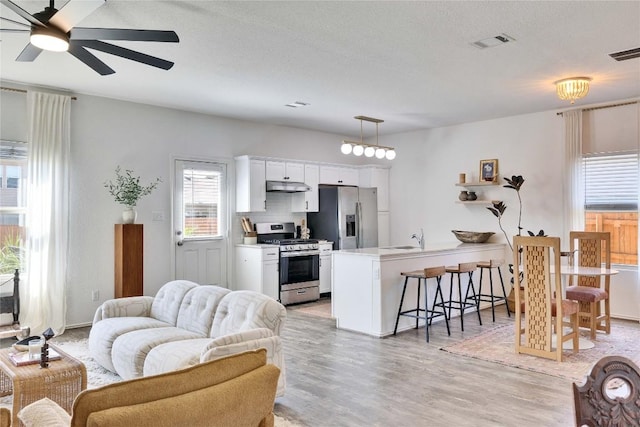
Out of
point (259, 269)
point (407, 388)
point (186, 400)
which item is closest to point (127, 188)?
point (259, 269)

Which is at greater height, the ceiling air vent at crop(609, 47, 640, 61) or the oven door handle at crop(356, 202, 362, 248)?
the ceiling air vent at crop(609, 47, 640, 61)

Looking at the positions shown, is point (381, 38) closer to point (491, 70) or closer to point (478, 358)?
point (491, 70)

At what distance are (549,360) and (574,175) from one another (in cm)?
305

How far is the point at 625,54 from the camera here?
4340mm

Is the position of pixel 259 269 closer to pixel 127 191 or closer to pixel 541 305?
pixel 127 191

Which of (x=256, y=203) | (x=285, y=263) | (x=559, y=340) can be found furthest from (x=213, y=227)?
(x=559, y=340)

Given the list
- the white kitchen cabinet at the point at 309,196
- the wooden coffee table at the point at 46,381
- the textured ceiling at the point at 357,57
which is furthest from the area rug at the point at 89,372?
the white kitchen cabinet at the point at 309,196

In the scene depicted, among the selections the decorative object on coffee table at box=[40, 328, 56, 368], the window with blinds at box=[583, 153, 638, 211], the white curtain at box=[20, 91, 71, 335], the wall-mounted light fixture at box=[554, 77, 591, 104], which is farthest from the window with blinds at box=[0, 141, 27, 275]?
the window with blinds at box=[583, 153, 638, 211]

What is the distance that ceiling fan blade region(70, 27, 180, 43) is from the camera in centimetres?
277

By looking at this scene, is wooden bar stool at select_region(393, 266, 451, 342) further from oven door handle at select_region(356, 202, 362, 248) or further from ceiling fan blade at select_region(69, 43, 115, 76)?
ceiling fan blade at select_region(69, 43, 115, 76)

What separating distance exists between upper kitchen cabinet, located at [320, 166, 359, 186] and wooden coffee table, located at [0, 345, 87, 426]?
215 inches

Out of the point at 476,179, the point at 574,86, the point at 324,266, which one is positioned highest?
the point at 574,86

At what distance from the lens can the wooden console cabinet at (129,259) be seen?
5.66 metres

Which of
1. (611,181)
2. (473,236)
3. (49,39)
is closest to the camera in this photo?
(49,39)
